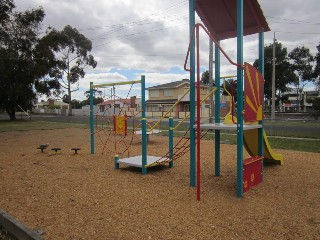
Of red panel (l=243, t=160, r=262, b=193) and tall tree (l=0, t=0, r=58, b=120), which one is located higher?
tall tree (l=0, t=0, r=58, b=120)

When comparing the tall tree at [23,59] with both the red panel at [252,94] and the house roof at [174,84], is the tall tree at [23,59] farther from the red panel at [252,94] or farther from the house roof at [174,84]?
the red panel at [252,94]

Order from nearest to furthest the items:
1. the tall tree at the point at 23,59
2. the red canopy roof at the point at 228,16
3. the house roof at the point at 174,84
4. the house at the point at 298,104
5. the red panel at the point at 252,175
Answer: the red panel at the point at 252,175
the red canopy roof at the point at 228,16
the tall tree at the point at 23,59
the house roof at the point at 174,84
the house at the point at 298,104

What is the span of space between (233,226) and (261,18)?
4.11m

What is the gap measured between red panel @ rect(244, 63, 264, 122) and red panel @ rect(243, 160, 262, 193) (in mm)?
793

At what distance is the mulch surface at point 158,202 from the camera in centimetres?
363

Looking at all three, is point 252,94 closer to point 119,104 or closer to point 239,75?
point 239,75

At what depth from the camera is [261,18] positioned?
604cm

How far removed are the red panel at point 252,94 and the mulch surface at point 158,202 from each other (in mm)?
1270

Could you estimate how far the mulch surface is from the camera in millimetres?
3627

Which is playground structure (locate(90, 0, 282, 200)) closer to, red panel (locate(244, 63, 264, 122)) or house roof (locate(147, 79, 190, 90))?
red panel (locate(244, 63, 264, 122))

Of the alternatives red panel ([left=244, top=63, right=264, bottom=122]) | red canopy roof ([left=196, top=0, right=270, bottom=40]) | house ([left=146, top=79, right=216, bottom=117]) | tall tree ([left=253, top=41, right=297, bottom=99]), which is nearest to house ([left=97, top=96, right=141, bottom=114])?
red canopy roof ([left=196, top=0, right=270, bottom=40])

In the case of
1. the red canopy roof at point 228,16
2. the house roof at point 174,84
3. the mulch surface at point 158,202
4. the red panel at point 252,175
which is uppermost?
the house roof at point 174,84

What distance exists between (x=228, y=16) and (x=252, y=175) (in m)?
3.14

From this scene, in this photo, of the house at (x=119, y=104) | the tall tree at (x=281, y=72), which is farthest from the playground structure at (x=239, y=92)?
the tall tree at (x=281, y=72)
